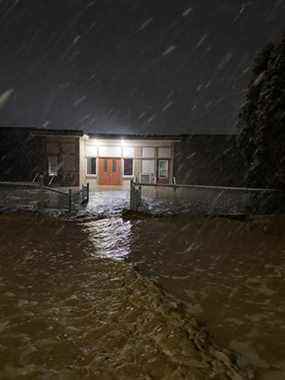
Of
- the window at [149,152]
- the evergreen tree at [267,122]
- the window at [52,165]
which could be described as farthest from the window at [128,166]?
the evergreen tree at [267,122]

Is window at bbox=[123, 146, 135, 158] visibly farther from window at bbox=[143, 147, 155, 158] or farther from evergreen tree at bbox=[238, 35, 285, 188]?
evergreen tree at bbox=[238, 35, 285, 188]

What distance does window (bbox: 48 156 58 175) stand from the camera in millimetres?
23547

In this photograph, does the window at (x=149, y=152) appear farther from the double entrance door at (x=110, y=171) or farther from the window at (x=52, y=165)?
the window at (x=52, y=165)

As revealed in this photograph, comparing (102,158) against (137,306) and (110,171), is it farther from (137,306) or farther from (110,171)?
(137,306)

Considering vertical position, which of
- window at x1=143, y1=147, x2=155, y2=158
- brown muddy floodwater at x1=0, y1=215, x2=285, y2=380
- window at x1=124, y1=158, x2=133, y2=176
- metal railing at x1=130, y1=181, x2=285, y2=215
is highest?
window at x1=143, y1=147, x2=155, y2=158

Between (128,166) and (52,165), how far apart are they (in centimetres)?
585

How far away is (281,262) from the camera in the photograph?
7785mm

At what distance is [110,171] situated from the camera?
2414 cm

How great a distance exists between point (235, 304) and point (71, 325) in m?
2.78

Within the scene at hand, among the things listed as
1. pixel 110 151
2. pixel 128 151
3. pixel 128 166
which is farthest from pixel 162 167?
pixel 110 151

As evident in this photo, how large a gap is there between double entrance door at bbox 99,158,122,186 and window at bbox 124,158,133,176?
19.2 inches

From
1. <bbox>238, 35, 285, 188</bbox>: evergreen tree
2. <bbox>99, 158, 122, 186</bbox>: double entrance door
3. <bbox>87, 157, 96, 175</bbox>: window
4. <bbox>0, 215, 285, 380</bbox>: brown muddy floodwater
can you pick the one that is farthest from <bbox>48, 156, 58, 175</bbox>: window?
<bbox>238, 35, 285, 188</bbox>: evergreen tree

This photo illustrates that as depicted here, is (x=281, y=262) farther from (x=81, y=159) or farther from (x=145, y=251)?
(x=81, y=159)

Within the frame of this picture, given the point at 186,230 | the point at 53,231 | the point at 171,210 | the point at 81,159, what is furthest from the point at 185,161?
the point at 53,231
